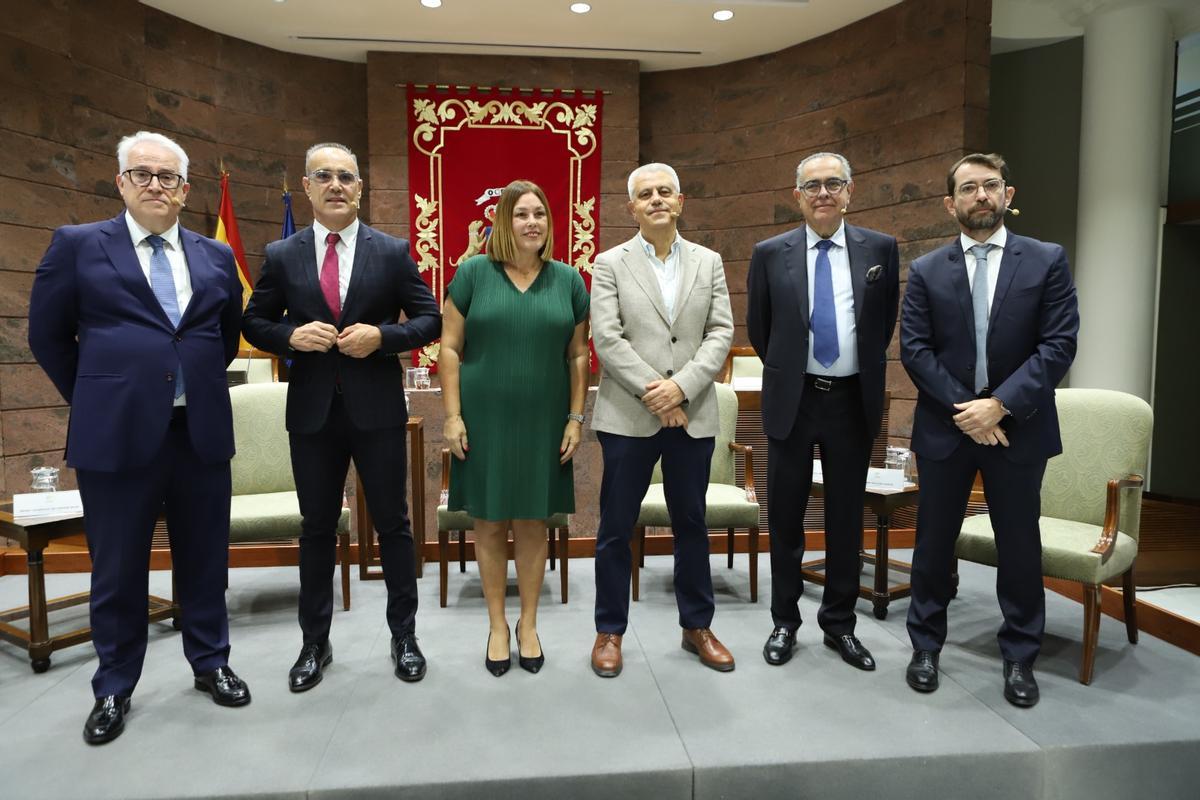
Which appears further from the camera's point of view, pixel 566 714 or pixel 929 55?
pixel 929 55

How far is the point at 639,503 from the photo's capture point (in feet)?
7.94

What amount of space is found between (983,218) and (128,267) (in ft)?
8.18

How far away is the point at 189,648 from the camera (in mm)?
2252

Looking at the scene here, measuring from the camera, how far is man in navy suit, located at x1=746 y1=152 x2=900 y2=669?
7.77 ft

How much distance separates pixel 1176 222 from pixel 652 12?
4.53 metres

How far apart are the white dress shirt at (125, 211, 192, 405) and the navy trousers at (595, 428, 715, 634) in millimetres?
1297

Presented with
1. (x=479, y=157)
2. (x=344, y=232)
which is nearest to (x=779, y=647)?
(x=344, y=232)

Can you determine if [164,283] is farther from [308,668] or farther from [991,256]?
[991,256]

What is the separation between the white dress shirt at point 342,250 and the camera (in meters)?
2.27

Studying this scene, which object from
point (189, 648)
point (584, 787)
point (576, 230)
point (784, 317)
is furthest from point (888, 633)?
point (576, 230)

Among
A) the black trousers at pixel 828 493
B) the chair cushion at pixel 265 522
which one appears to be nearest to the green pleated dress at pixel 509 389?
the black trousers at pixel 828 493

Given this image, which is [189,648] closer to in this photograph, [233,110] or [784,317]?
[784,317]

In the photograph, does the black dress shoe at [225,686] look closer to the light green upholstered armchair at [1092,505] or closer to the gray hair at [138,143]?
the gray hair at [138,143]

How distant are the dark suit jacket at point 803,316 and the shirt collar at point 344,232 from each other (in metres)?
1.36
